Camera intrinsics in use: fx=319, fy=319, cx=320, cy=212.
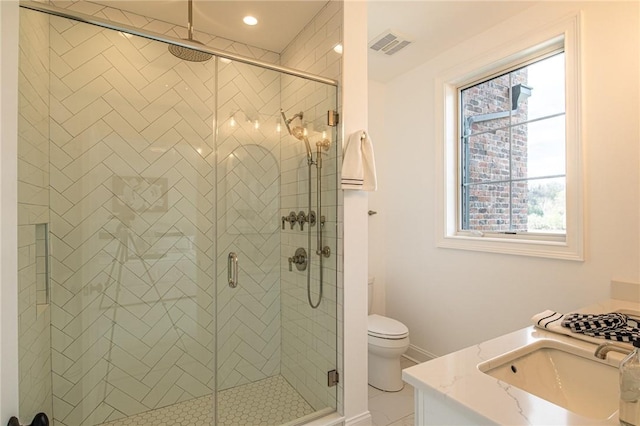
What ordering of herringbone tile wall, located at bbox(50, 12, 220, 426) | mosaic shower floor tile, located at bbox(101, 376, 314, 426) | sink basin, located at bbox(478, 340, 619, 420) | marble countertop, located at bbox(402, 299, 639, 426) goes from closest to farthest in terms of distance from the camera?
marble countertop, located at bbox(402, 299, 639, 426) < sink basin, located at bbox(478, 340, 619, 420) < herringbone tile wall, located at bbox(50, 12, 220, 426) < mosaic shower floor tile, located at bbox(101, 376, 314, 426)

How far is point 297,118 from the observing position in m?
2.14

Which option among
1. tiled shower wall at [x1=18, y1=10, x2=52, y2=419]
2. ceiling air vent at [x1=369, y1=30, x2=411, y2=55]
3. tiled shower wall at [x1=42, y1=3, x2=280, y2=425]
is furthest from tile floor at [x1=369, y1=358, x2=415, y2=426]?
ceiling air vent at [x1=369, y1=30, x2=411, y2=55]

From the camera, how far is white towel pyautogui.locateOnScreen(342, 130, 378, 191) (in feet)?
5.97

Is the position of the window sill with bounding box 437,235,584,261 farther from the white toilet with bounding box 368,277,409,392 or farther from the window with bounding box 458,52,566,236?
the white toilet with bounding box 368,277,409,392

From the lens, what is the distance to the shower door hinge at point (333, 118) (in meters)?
1.93

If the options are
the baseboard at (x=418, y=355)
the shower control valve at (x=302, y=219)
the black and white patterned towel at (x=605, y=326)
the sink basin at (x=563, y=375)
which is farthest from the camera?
the baseboard at (x=418, y=355)

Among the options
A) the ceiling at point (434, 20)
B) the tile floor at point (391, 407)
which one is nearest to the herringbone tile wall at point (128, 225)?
the tile floor at point (391, 407)

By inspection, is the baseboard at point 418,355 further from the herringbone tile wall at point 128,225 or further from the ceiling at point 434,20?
the ceiling at point 434,20

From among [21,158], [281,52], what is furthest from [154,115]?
[281,52]

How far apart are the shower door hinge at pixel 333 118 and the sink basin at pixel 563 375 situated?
146 centimetres

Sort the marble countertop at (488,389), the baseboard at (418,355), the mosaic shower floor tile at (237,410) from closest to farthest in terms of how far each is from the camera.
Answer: the marble countertop at (488,389) < the mosaic shower floor tile at (237,410) < the baseboard at (418,355)

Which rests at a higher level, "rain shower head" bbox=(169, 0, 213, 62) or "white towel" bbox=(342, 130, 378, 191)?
"rain shower head" bbox=(169, 0, 213, 62)

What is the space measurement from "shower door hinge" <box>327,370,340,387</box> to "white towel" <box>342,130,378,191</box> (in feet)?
3.65

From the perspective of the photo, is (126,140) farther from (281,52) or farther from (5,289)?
(5,289)
